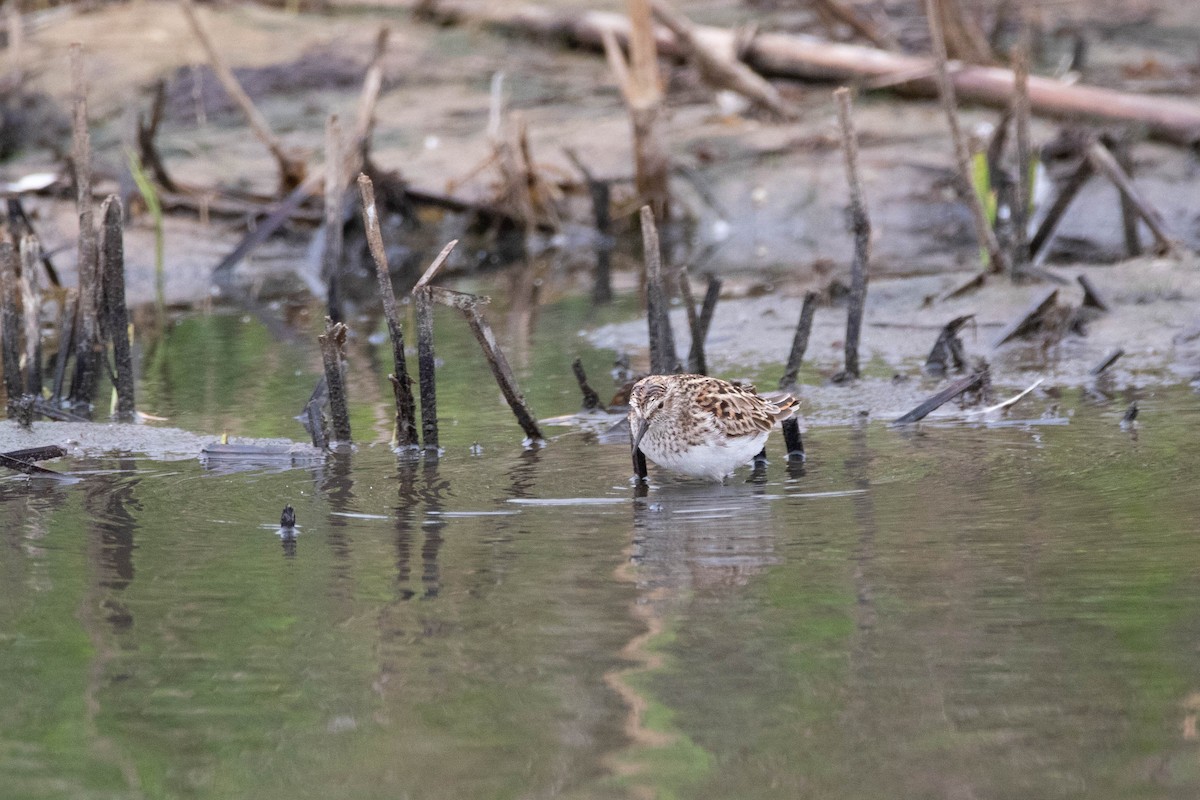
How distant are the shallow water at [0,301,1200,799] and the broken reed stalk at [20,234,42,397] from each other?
3.13 ft

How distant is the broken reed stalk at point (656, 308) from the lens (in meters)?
8.09

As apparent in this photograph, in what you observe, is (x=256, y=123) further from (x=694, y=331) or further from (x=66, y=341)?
(x=694, y=331)

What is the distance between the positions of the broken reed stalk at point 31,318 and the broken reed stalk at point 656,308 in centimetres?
298

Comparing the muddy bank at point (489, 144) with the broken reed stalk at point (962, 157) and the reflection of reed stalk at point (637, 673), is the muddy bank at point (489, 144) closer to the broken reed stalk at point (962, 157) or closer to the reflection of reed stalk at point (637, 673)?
the broken reed stalk at point (962, 157)

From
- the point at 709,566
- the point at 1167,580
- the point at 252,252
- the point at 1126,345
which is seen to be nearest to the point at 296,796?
the point at 709,566

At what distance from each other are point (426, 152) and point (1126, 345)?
915cm

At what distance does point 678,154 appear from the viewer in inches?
671

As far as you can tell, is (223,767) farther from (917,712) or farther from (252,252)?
(252,252)

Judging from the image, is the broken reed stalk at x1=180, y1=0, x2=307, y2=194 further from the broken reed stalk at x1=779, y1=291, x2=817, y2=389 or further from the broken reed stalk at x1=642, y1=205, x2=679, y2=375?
the broken reed stalk at x1=779, y1=291, x2=817, y2=389

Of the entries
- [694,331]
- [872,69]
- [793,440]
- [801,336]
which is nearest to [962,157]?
[801,336]

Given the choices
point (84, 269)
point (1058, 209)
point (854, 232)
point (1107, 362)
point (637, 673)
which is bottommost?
point (637, 673)

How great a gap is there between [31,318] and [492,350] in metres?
2.35

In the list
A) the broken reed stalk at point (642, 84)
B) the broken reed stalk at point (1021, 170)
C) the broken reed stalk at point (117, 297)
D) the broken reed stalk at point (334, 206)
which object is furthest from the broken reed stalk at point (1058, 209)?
→ the broken reed stalk at point (117, 297)

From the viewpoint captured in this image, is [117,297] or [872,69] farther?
[872,69]
